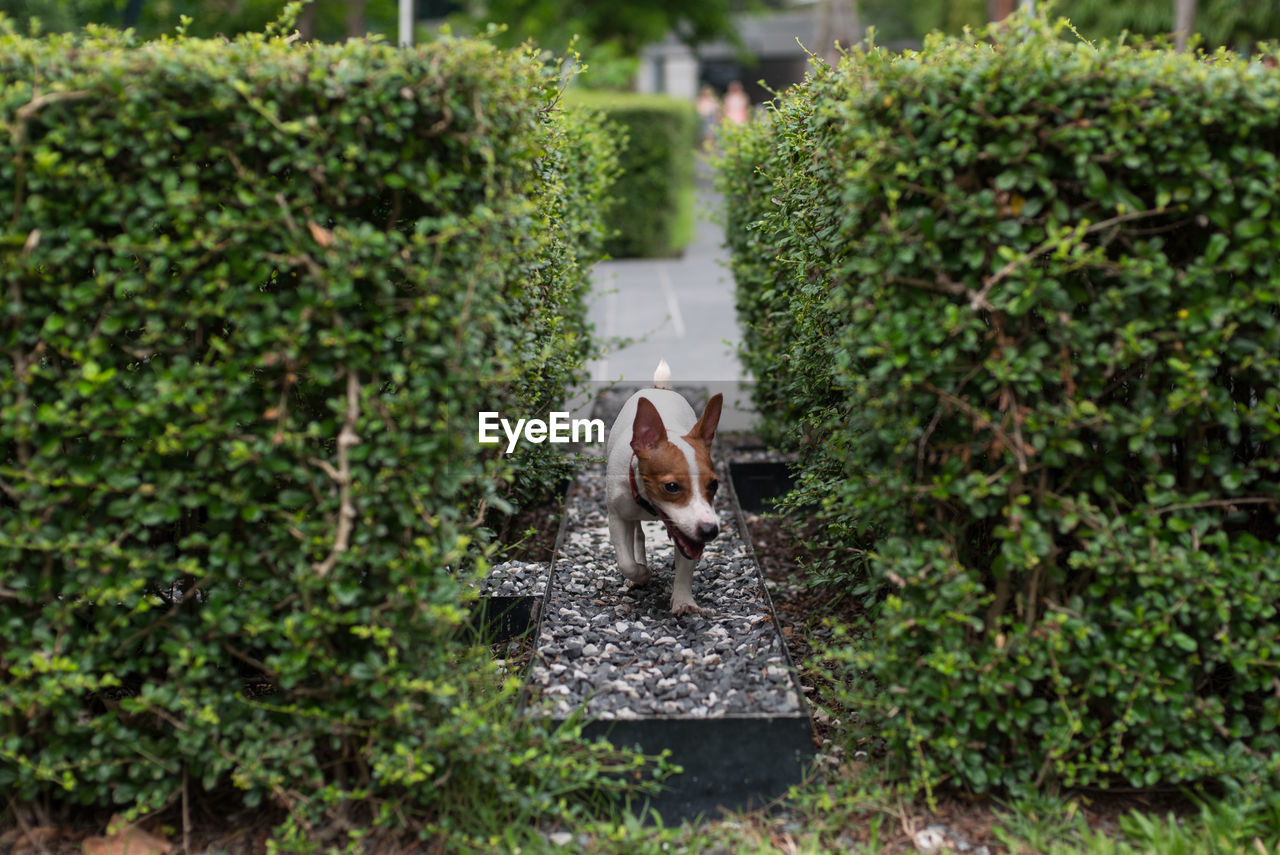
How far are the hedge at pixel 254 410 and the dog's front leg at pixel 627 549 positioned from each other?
Result: 1.24 metres

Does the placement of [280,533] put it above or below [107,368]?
below

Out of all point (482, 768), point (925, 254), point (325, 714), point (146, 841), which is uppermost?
point (925, 254)

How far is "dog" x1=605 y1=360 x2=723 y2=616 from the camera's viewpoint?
3.93 m

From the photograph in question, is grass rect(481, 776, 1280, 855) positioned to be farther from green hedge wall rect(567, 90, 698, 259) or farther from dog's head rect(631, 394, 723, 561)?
green hedge wall rect(567, 90, 698, 259)

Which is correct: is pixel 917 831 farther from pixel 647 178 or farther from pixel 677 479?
pixel 647 178

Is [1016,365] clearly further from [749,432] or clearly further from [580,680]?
[749,432]

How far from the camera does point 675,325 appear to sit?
444 inches

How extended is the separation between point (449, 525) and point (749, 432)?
4298mm

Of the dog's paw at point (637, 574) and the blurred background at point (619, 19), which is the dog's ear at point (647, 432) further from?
the blurred background at point (619, 19)

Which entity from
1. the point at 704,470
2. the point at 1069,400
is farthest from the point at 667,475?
the point at 1069,400

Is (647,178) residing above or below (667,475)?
above

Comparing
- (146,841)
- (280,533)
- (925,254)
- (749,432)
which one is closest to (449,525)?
(280,533)

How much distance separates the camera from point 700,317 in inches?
464

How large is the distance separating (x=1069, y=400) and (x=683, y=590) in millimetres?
1908
